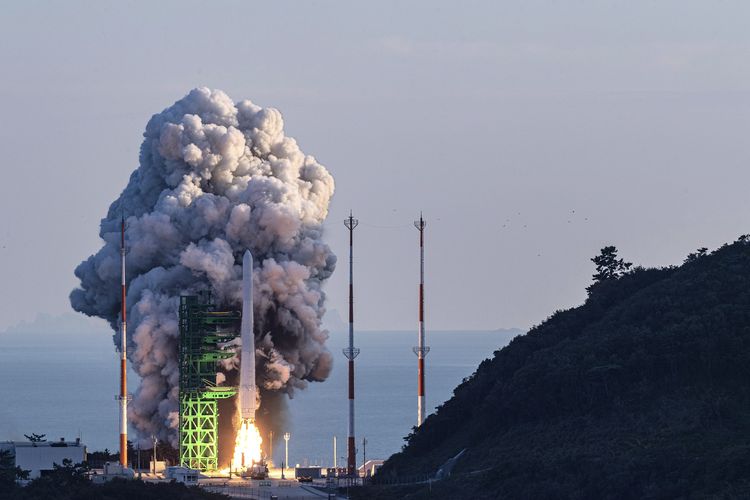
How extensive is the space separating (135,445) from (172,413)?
17.3 feet

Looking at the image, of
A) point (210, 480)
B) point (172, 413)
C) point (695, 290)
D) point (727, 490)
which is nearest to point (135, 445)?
point (172, 413)

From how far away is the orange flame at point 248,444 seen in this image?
109375mm

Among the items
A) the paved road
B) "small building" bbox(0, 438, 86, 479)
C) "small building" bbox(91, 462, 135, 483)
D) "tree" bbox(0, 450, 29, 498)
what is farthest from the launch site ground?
"tree" bbox(0, 450, 29, 498)

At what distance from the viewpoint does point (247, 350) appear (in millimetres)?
109125

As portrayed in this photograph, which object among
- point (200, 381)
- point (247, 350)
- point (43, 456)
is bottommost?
point (43, 456)

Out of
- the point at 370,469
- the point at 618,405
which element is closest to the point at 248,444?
the point at 370,469

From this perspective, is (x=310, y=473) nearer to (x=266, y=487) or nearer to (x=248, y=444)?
(x=248, y=444)

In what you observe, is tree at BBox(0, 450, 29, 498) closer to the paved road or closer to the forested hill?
the paved road

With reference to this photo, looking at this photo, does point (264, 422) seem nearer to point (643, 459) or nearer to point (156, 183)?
point (156, 183)

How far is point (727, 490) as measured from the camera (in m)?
75.8

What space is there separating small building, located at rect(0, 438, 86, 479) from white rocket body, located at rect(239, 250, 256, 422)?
11.8 meters

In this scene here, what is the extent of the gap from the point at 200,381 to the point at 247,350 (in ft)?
12.4

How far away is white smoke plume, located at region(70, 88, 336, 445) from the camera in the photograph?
114 m

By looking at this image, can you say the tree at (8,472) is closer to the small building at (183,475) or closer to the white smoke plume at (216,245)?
the small building at (183,475)
